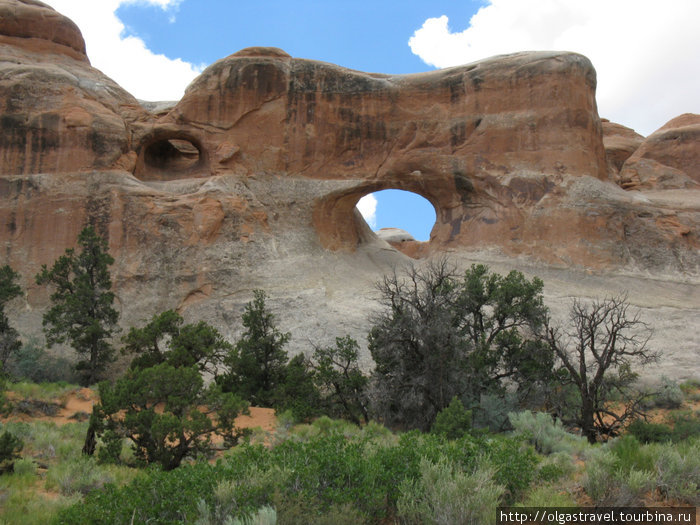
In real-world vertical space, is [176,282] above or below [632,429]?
above

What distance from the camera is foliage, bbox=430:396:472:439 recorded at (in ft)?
28.3

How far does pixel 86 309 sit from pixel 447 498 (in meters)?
14.1

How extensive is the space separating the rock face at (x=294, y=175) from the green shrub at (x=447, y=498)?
39.5 ft

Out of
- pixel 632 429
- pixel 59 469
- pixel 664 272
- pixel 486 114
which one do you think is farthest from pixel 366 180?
pixel 59 469

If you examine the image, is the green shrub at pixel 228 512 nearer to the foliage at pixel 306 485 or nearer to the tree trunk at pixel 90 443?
the foliage at pixel 306 485

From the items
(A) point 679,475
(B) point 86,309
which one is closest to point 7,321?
(B) point 86,309

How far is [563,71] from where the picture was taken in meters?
20.6

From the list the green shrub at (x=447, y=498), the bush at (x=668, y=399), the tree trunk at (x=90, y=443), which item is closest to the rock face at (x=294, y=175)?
the bush at (x=668, y=399)

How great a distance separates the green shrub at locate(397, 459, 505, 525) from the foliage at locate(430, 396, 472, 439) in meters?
3.62

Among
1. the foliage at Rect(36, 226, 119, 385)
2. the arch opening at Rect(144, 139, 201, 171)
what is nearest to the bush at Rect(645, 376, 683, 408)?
the foliage at Rect(36, 226, 119, 385)

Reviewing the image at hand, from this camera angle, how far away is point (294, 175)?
69.7 feet

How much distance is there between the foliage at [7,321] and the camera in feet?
49.8

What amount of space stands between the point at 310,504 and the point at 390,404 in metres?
6.74

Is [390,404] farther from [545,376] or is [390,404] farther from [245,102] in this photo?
[245,102]
